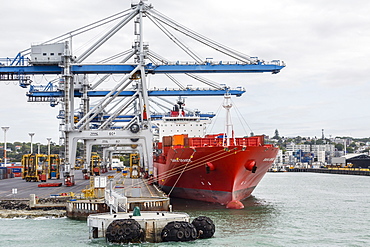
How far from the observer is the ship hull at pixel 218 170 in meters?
31.2

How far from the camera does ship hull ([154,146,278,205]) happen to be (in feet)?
102

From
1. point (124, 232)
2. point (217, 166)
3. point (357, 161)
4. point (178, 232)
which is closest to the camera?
point (124, 232)

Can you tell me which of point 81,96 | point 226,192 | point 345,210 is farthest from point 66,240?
point 81,96

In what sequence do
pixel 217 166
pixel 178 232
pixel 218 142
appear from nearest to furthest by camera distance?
pixel 178 232 < pixel 217 166 < pixel 218 142

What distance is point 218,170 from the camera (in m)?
31.9

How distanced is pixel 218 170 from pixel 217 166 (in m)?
0.32

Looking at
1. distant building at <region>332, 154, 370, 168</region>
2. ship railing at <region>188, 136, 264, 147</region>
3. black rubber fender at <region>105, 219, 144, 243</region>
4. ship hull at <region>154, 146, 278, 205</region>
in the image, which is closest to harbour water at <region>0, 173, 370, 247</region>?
black rubber fender at <region>105, 219, 144, 243</region>

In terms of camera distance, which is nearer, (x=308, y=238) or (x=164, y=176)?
(x=308, y=238)

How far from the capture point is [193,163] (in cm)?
3347

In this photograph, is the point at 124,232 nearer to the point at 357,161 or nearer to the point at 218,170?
the point at 218,170

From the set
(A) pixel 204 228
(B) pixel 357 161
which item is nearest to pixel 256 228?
(A) pixel 204 228

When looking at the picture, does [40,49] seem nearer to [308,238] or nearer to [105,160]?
[308,238]

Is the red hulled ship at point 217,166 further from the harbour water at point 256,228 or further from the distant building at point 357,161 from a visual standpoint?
the distant building at point 357,161

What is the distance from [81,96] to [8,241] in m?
40.2
